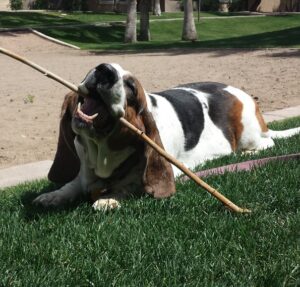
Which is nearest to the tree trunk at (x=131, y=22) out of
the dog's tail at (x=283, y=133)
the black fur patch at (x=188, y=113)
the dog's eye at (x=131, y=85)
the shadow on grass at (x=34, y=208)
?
the dog's tail at (x=283, y=133)

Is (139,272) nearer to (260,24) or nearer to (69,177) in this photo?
(69,177)

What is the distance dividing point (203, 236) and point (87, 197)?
1.23 metres

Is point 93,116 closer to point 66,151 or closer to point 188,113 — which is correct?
point 66,151

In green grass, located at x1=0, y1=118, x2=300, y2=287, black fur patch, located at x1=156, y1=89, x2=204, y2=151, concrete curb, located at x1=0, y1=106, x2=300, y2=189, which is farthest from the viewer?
concrete curb, located at x1=0, y1=106, x2=300, y2=189

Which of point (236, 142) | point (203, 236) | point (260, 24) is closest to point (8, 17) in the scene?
point (260, 24)

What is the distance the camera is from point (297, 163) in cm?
546

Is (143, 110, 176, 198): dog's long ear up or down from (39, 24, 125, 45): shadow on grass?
up

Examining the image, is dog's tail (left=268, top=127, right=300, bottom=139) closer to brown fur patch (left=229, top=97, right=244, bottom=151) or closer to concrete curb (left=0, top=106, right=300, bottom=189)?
brown fur patch (left=229, top=97, right=244, bottom=151)

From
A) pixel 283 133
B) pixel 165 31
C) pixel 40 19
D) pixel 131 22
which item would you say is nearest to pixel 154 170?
pixel 283 133

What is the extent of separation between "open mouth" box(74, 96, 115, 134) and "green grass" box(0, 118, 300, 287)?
1.94ft

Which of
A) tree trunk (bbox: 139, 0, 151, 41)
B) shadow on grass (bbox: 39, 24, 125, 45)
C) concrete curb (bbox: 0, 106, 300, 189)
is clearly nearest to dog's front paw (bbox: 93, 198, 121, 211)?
concrete curb (bbox: 0, 106, 300, 189)

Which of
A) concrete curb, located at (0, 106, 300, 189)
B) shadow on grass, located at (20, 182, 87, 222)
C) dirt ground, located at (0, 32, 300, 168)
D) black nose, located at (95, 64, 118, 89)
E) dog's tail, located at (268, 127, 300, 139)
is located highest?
black nose, located at (95, 64, 118, 89)

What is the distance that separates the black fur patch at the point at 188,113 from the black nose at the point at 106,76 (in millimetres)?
1573

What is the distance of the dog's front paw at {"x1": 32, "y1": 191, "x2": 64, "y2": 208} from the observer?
182 inches
